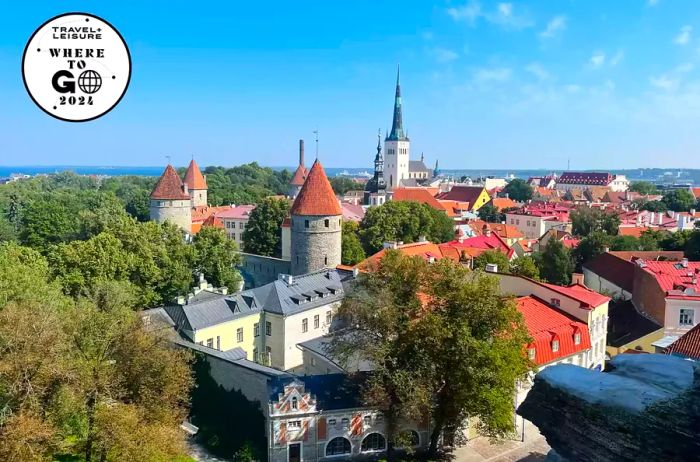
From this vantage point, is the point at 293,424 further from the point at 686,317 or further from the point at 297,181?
the point at 297,181

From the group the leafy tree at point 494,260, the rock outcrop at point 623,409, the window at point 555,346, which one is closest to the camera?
the rock outcrop at point 623,409

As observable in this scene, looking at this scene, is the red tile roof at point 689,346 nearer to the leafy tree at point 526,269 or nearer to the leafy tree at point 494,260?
the leafy tree at point 526,269

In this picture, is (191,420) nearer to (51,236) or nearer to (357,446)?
(357,446)

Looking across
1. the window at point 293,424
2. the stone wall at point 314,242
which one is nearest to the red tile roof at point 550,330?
the window at point 293,424

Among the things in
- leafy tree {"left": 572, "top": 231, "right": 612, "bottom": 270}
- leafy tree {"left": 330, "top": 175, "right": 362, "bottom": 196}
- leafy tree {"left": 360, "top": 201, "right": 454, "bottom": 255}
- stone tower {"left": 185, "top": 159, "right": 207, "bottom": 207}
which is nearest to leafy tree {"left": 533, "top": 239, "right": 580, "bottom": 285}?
leafy tree {"left": 572, "top": 231, "right": 612, "bottom": 270}

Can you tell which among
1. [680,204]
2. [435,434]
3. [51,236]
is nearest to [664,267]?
[435,434]

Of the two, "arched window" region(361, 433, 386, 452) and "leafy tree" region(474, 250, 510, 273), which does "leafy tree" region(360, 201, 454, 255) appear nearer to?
"leafy tree" region(474, 250, 510, 273)
